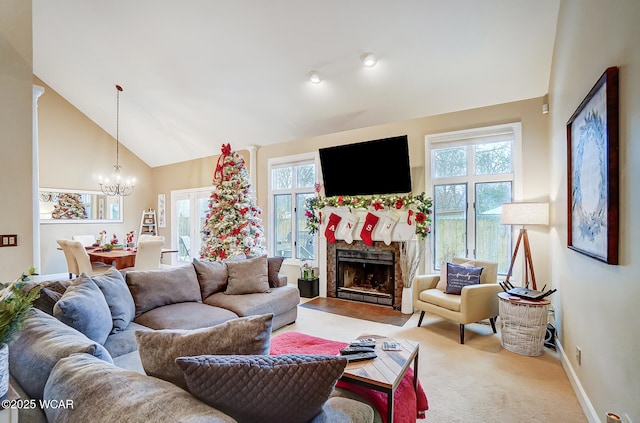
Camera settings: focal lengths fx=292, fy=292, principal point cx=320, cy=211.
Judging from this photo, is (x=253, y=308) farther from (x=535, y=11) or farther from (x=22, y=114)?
(x=535, y=11)

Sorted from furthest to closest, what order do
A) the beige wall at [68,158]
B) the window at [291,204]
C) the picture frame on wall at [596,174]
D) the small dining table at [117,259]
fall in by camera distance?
the beige wall at [68,158] < the window at [291,204] < the small dining table at [117,259] < the picture frame on wall at [596,174]

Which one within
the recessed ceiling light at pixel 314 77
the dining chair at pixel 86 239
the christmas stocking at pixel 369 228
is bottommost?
the dining chair at pixel 86 239

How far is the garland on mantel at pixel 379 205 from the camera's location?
4109 mm

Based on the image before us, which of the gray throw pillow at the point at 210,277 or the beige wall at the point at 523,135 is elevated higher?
the beige wall at the point at 523,135

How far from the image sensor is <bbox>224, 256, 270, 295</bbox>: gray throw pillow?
3.33 m

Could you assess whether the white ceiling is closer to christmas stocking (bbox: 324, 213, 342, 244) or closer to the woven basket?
christmas stocking (bbox: 324, 213, 342, 244)

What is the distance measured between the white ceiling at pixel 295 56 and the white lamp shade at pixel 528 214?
4.70ft

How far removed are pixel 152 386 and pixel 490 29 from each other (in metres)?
3.92

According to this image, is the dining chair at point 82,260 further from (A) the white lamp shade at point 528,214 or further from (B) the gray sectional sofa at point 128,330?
(A) the white lamp shade at point 528,214

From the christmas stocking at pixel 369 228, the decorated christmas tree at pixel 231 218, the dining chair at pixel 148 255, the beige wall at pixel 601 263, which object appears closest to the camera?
the beige wall at pixel 601 263

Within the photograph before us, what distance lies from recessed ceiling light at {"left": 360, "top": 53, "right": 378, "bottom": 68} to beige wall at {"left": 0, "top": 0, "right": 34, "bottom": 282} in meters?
3.39

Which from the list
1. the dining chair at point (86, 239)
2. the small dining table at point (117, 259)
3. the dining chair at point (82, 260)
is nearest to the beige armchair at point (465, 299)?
the small dining table at point (117, 259)

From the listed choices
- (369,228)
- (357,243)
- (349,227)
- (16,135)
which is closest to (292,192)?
(349,227)

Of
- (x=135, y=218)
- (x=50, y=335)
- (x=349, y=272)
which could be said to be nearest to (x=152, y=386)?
(x=50, y=335)
